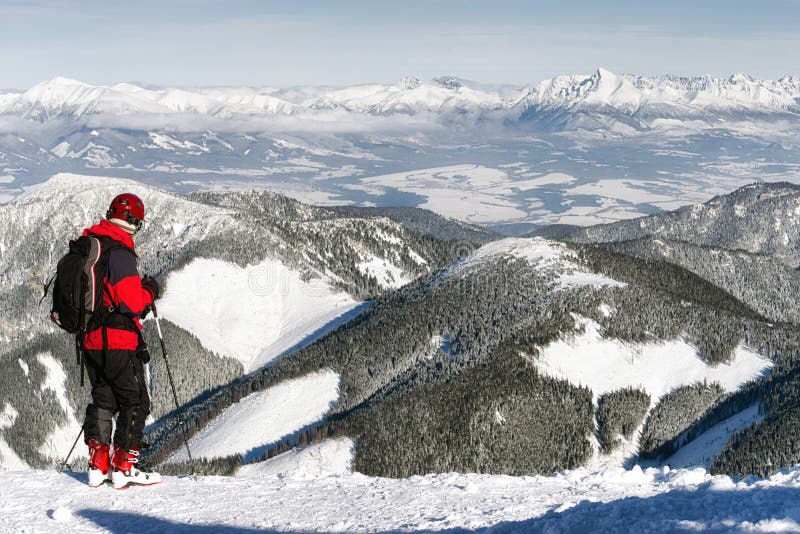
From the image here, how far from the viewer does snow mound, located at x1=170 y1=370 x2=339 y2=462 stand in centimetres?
13875

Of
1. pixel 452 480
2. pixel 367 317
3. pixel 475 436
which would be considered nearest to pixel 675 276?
pixel 367 317

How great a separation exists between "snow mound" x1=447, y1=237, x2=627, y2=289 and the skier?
501 feet

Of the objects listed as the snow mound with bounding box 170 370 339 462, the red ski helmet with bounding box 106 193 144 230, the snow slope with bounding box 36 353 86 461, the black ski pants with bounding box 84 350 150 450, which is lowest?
the snow slope with bounding box 36 353 86 461

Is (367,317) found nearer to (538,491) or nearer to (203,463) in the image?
(203,463)

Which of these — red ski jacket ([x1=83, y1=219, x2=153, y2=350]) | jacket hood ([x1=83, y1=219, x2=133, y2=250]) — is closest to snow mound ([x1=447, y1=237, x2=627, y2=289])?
jacket hood ([x1=83, y1=219, x2=133, y2=250])

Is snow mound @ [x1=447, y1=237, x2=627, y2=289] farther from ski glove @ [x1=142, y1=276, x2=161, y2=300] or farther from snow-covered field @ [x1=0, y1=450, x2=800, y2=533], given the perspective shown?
ski glove @ [x1=142, y1=276, x2=161, y2=300]

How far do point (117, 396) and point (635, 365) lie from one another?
146 meters

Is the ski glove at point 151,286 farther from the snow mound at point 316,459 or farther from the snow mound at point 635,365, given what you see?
the snow mound at point 635,365

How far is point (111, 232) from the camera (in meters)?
19.2

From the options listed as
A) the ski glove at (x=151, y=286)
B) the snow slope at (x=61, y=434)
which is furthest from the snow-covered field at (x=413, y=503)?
the snow slope at (x=61, y=434)

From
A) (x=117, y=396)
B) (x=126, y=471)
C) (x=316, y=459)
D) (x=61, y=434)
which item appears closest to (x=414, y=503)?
(x=126, y=471)

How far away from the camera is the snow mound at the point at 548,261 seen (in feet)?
555

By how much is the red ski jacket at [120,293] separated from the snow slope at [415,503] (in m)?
4.21

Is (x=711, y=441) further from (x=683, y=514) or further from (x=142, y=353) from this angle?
(x=142, y=353)
